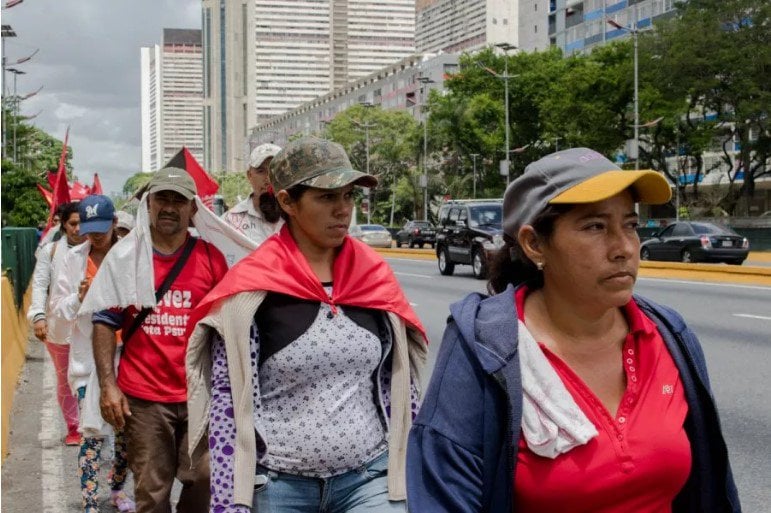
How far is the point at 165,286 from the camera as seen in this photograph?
182 inches

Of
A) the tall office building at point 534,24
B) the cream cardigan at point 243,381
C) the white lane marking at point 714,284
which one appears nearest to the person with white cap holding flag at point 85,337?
the cream cardigan at point 243,381

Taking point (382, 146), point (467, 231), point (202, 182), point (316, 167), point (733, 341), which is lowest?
point (733, 341)

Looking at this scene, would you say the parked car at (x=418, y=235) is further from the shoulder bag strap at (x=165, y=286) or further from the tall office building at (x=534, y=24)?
the shoulder bag strap at (x=165, y=286)

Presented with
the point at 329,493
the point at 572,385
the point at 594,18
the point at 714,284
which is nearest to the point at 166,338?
the point at 329,493

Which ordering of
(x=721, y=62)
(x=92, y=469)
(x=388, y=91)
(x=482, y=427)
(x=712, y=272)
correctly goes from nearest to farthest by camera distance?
1. (x=482, y=427)
2. (x=92, y=469)
3. (x=712, y=272)
4. (x=721, y=62)
5. (x=388, y=91)

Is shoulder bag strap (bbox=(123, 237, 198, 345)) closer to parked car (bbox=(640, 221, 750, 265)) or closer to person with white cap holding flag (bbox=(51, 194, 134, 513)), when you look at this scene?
person with white cap holding flag (bbox=(51, 194, 134, 513))

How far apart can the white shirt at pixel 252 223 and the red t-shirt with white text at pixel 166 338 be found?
932 mm

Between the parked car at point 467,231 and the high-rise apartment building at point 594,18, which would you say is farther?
the high-rise apartment building at point 594,18

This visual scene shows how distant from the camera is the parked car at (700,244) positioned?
97.5 feet

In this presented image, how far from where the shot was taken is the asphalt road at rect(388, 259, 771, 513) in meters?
6.71

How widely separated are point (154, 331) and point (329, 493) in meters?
1.62

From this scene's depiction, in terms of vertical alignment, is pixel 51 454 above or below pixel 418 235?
below

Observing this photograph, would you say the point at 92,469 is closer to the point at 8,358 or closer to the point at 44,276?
the point at 44,276

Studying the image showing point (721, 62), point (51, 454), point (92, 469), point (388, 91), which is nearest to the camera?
point (92, 469)
